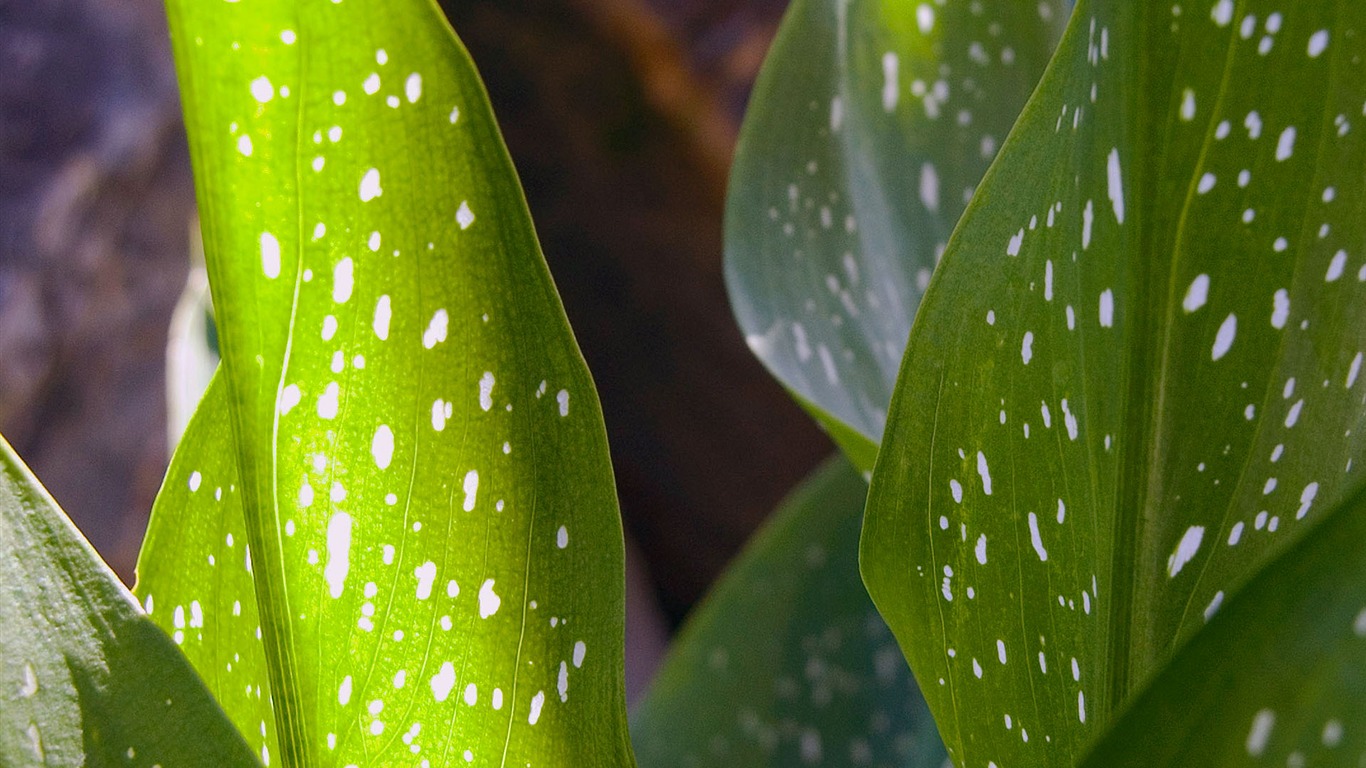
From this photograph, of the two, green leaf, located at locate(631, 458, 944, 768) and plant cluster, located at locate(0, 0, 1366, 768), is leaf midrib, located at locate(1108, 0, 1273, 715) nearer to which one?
plant cluster, located at locate(0, 0, 1366, 768)

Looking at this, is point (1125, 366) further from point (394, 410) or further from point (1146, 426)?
point (394, 410)

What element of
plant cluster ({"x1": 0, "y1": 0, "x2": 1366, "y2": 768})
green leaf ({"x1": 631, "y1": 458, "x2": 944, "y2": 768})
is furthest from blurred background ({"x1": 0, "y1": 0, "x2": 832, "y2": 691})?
plant cluster ({"x1": 0, "y1": 0, "x2": 1366, "y2": 768})

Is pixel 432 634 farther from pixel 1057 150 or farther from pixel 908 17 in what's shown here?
pixel 908 17

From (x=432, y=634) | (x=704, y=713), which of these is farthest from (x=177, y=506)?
(x=704, y=713)

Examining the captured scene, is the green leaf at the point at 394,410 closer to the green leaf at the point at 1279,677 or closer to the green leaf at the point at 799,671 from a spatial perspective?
the green leaf at the point at 1279,677

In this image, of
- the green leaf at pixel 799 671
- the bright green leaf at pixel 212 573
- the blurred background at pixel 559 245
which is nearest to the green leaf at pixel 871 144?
the green leaf at pixel 799 671
